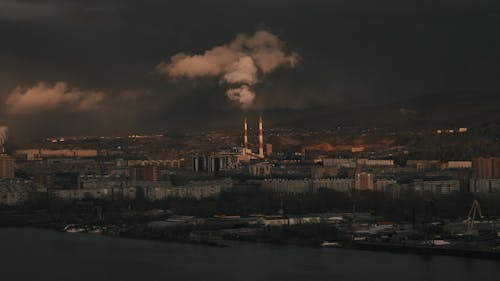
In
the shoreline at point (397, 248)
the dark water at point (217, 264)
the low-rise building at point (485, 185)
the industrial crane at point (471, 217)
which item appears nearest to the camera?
the dark water at point (217, 264)

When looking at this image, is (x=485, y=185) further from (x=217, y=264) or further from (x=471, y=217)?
(x=217, y=264)

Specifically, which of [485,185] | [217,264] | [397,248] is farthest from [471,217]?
[217,264]

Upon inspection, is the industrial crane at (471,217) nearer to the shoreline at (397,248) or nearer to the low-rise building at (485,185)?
the shoreline at (397,248)

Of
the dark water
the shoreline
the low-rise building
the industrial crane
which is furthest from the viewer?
the low-rise building

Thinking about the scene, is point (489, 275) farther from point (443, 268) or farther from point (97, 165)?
point (97, 165)

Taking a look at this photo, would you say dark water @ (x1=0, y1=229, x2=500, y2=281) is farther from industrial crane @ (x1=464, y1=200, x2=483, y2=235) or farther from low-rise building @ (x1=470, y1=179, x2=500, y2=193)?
low-rise building @ (x1=470, y1=179, x2=500, y2=193)

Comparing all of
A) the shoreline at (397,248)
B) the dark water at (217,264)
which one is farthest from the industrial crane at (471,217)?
the dark water at (217,264)

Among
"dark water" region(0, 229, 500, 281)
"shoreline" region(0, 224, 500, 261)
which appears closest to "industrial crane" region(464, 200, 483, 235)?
"shoreline" region(0, 224, 500, 261)

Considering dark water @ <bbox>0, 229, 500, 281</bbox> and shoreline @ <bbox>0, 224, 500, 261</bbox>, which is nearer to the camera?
dark water @ <bbox>0, 229, 500, 281</bbox>

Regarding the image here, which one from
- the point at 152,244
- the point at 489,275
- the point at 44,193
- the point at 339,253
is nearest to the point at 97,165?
the point at 44,193
